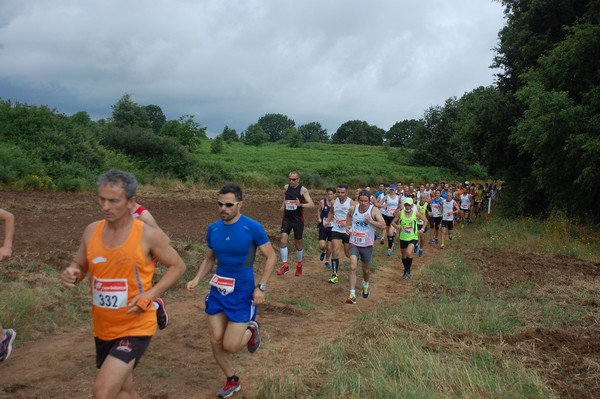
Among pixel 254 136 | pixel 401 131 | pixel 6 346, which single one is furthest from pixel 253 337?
pixel 401 131

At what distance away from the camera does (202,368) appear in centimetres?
607

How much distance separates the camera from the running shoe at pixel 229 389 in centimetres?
523

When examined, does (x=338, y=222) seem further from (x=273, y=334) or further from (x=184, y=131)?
(x=184, y=131)

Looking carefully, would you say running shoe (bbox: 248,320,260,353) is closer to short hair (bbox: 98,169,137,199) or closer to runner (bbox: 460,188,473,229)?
short hair (bbox: 98,169,137,199)

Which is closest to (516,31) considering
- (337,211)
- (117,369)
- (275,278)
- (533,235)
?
(533,235)

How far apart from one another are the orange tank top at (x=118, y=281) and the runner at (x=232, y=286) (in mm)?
1518

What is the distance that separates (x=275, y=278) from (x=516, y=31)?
1934 centimetres

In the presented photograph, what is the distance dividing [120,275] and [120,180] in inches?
28.3

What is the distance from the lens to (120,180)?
379 centimetres

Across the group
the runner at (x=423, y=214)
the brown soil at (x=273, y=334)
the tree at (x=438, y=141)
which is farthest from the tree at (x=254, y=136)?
the brown soil at (x=273, y=334)

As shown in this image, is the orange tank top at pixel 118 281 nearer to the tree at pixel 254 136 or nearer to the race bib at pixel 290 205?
the race bib at pixel 290 205

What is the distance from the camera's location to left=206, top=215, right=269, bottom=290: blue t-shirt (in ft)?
17.9

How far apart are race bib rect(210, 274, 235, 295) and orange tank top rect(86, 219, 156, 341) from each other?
1.53 meters

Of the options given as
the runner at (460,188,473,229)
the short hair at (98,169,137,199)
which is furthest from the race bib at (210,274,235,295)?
the runner at (460,188,473,229)
